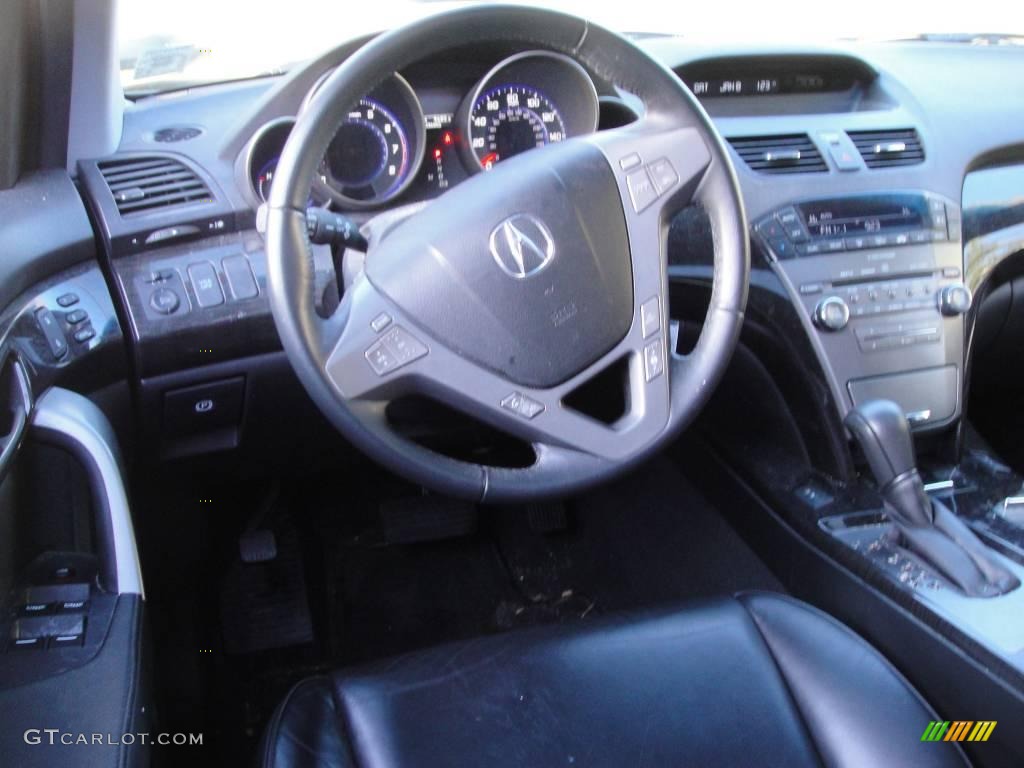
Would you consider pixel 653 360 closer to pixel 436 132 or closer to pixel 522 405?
pixel 522 405

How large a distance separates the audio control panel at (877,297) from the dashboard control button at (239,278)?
0.81 m

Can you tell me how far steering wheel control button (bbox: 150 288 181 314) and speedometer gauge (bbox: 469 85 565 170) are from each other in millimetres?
484

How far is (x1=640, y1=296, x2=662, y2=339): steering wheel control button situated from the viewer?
1272 millimetres

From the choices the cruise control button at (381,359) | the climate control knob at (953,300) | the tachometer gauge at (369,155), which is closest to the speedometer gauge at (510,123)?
the tachometer gauge at (369,155)

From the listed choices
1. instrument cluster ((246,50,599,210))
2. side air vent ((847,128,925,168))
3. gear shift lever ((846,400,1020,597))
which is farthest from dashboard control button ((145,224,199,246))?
side air vent ((847,128,925,168))

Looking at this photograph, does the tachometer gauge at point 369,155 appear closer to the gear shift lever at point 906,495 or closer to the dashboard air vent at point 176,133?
the dashboard air vent at point 176,133

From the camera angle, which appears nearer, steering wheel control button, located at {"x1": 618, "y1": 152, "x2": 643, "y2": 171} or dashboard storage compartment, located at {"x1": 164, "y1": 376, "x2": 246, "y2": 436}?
steering wheel control button, located at {"x1": 618, "y1": 152, "x2": 643, "y2": 171}

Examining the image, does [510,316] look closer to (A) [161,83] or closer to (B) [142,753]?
(B) [142,753]

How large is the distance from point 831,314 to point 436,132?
0.69m

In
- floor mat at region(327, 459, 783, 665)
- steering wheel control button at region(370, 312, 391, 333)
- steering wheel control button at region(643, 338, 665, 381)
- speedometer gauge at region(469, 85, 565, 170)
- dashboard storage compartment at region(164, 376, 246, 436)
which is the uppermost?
speedometer gauge at region(469, 85, 565, 170)

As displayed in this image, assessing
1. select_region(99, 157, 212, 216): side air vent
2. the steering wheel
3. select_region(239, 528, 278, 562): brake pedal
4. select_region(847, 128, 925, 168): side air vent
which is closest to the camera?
the steering wheel

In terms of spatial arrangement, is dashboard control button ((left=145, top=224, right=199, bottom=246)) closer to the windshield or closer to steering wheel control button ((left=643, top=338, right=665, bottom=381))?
the windshield

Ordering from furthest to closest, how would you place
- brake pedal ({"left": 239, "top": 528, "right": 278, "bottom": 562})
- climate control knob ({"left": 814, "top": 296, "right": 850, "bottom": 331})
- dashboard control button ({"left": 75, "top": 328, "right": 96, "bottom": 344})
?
brake pedal ({"left": 239, "top": 528, "right": 278, "bottom": 562}) < climate control knob ({"left": 814, "top": 296, "right": 850, "bottom": 331}) < dashboard control button ({"left": 75, "top": 328, "right": 96, "bottom": 344})

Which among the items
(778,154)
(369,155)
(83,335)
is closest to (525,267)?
(369,155)
